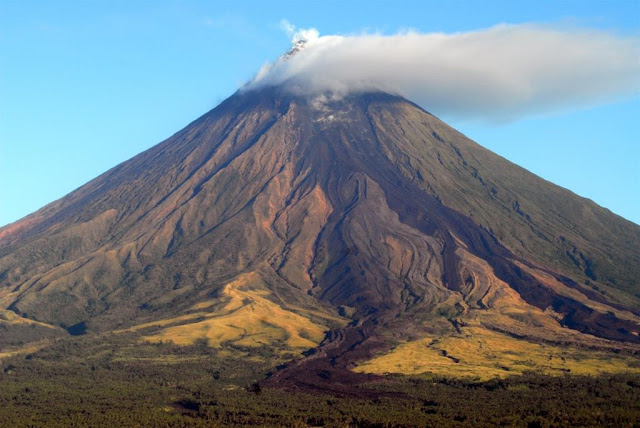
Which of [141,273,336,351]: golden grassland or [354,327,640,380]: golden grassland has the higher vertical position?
[141,273,336,351]: golden grassland

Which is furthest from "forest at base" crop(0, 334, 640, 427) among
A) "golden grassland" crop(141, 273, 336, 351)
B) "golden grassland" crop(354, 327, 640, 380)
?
"golden grassland" crop(141, 273, 336, 351)

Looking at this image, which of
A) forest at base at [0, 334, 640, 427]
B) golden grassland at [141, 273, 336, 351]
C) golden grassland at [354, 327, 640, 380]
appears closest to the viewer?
forest at base at [0, 334, 640, 427]

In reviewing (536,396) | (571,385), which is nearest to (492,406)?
(536,396)

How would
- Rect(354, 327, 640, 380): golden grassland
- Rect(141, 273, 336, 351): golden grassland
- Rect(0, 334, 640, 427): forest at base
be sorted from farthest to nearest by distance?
Rect(141, 273, 336, 351): golden grassland < Rect(354, 327, 640, 380): golden grassland < Rect(0, 334, 640, 427): forest at base

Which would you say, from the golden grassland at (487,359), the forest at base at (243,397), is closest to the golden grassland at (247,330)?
the forest at base at (243,397)

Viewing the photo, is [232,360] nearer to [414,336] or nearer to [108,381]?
[108,381]

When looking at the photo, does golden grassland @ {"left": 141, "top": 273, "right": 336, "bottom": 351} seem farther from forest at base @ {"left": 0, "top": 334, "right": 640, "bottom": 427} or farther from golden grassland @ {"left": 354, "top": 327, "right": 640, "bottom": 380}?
golden grassland @ {"left": 354, "top": 327, "right": 640, "bottom": 380}

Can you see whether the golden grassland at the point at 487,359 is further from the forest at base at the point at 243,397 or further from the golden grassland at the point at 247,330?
the golden grassland at the point at 247,330
